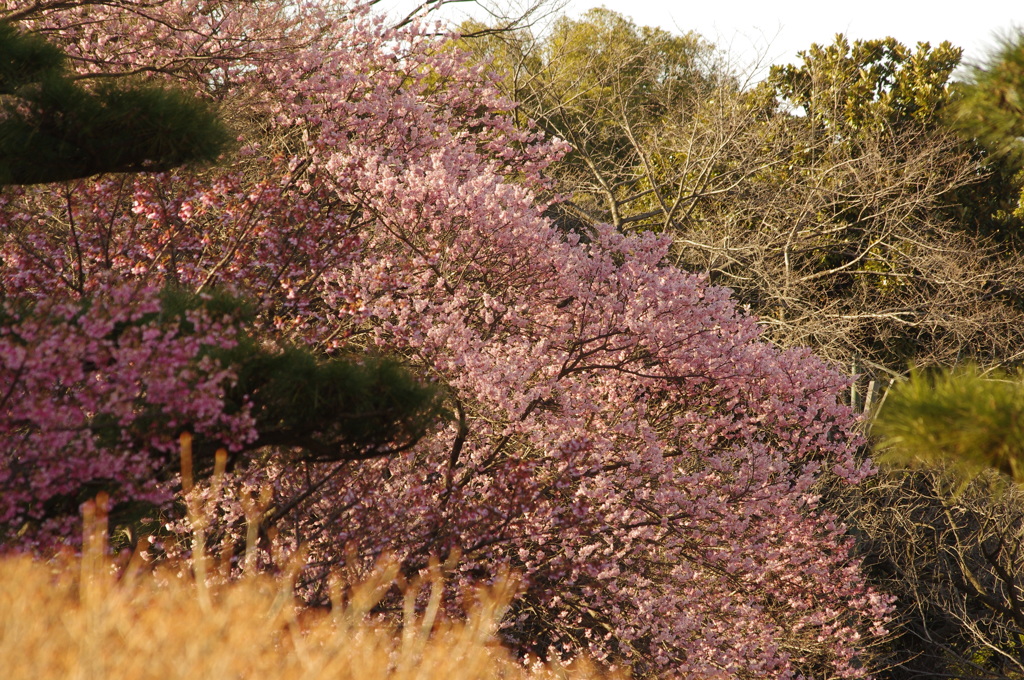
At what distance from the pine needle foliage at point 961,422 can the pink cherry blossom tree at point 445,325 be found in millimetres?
2740

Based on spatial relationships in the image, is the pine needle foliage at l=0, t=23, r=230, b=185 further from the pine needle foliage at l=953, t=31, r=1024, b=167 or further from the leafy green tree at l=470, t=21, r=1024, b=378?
the leafy green tree at l=470, t=21, r=1024, b=378

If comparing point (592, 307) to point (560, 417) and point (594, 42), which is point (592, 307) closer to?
point (560, 417)

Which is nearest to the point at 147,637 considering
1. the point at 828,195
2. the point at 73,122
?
the point at 73,122

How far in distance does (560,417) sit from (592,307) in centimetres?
81

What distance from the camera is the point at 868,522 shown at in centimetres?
1325

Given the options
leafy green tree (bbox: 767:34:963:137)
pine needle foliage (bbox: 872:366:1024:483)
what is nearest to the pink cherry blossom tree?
pine needle foliage (bbox: 872:366:1024:483)

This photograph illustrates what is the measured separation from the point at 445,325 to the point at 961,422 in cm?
341

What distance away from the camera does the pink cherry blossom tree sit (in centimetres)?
654

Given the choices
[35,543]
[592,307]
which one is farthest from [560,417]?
[35,543]

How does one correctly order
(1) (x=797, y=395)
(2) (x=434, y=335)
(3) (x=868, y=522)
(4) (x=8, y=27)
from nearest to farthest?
(4) (x=8, y=27), (2) (x=434, y=335), (1) (x=797, y=395), (3) (x=868, y=522)

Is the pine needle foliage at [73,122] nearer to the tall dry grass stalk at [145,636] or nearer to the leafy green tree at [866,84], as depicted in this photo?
the tall dry grass stalk at [145,636]

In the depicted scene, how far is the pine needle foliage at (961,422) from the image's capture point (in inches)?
146

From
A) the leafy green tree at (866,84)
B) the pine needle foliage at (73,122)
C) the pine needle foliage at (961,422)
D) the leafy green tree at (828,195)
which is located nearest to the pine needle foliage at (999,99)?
the pine needle foliage at (961,422)

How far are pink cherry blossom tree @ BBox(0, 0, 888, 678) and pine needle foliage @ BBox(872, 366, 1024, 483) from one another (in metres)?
2.74
